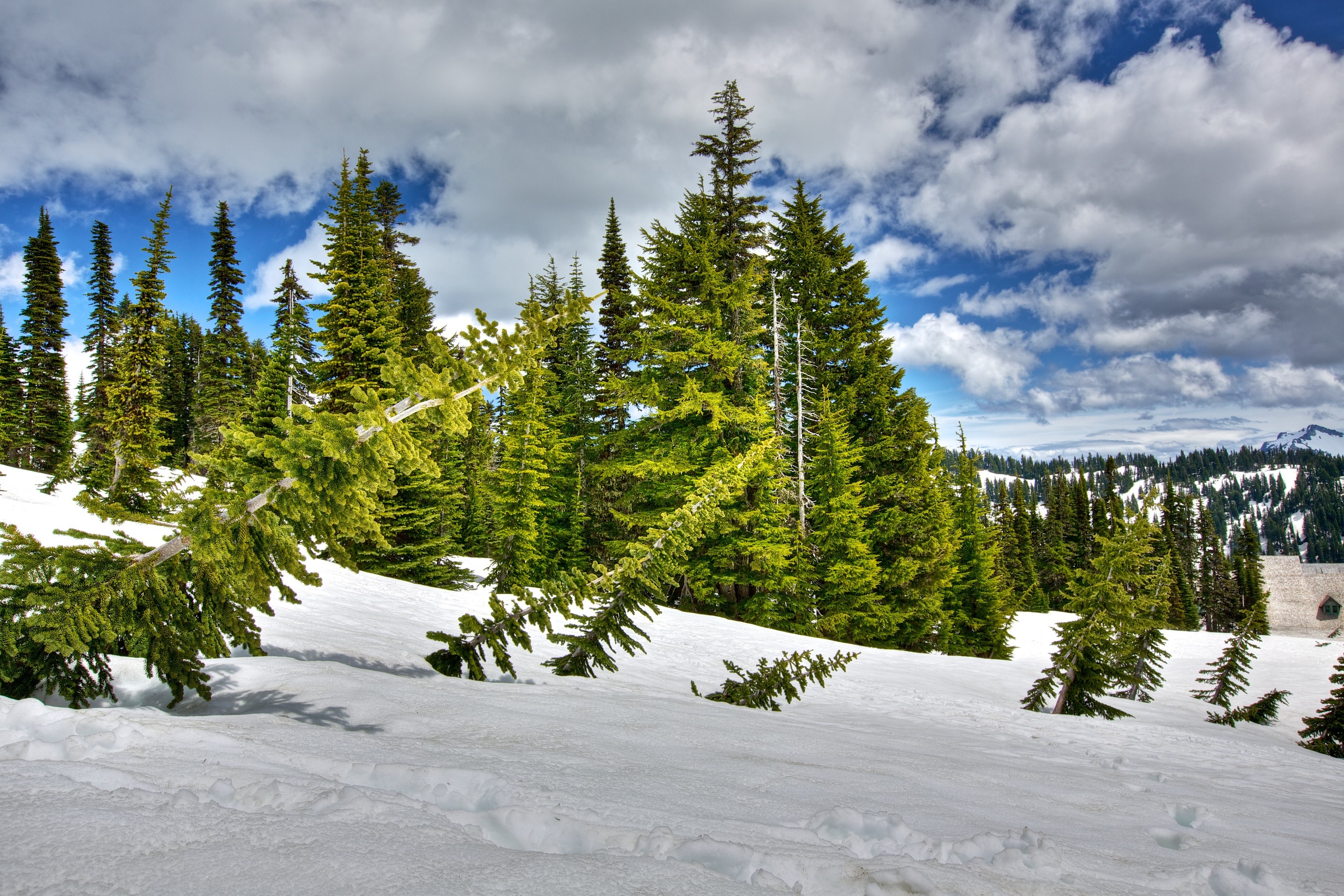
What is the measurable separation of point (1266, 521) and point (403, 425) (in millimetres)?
276764

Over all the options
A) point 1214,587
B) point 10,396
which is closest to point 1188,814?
point 10,396

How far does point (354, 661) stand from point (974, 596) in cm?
2626

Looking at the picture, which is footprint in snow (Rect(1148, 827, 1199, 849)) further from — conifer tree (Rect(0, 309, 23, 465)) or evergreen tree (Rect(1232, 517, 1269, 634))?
evergreen tree (Rect(1232, 517, 1269, 634))

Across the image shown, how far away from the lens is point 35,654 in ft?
10.0

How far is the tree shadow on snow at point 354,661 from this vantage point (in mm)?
5242

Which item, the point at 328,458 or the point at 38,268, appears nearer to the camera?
the point at 328,458

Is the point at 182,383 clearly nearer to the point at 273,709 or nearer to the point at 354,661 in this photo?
the point at 354,661

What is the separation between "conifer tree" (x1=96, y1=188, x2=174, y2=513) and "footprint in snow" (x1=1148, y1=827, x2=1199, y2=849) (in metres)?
23.9

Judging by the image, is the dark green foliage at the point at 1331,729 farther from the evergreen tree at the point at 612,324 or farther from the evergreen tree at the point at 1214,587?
the evergreen tree at the point at 1214,587

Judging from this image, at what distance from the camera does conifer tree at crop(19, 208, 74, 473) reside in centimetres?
3934

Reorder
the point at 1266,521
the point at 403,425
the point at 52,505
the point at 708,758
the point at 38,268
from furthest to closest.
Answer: the point at 1266,521 < the point at 38,268 < the point at 52,505 < the point at 403,425 < the point at 708,758

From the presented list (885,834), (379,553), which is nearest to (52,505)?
(379,553)

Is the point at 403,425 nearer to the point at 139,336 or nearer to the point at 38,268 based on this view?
the point at 139,336

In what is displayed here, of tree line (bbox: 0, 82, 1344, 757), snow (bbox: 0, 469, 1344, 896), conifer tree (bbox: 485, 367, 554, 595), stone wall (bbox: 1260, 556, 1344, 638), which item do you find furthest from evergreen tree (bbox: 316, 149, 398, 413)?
stone wall (bbox: 1260, 556, 1344, 638)
